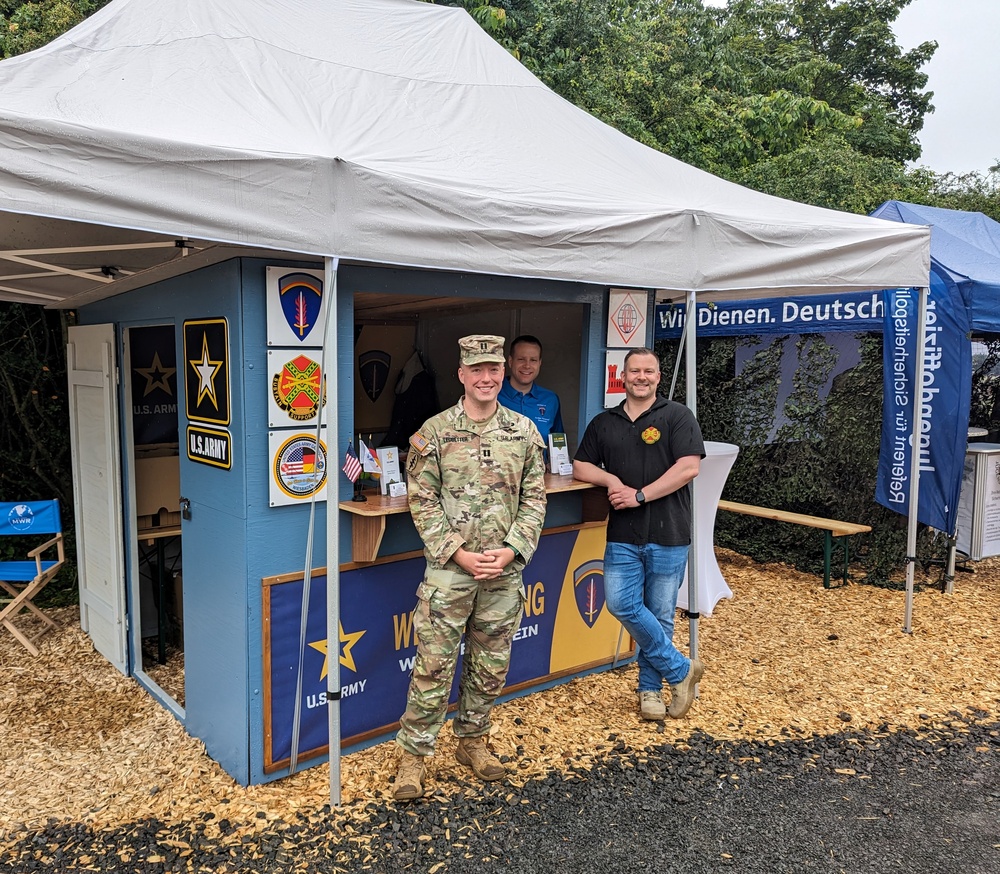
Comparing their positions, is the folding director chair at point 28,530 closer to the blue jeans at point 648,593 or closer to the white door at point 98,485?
the white door at point 98,485

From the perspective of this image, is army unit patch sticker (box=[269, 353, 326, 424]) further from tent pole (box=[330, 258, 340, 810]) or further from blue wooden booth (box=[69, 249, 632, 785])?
tent pole (box=[330, 258, 340, 810])

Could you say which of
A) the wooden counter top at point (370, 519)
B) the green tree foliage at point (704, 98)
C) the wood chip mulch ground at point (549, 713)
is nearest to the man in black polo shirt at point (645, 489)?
the wood chip mulch ground at point (549, 713)

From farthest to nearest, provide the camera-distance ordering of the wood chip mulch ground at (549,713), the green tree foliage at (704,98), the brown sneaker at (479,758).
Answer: the green tree foliage at (704,98)
the brown sneaker at (479,758)
the wood chip mulch ground at (549,713)

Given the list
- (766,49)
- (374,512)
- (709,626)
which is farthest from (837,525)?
(766,49)

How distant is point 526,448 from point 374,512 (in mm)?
700

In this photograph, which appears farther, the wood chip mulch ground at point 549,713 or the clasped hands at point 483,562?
the wood chip mulch ground at point 549,713

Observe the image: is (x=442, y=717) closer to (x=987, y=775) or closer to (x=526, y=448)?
(x=526, y=448)

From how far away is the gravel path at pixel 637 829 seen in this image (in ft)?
9.61

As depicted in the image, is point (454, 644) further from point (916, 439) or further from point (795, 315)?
point (795, 315)

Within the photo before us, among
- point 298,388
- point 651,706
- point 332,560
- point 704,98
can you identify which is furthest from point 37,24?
point 704,98

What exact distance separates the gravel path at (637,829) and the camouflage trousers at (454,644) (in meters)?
0.31

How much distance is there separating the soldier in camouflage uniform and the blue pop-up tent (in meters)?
3.96

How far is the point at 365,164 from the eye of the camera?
2.83 metres

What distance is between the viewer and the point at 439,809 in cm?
323
